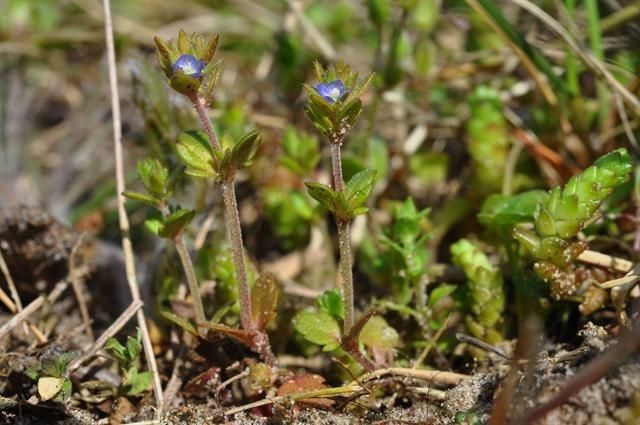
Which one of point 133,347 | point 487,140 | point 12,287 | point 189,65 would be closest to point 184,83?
point 189,65

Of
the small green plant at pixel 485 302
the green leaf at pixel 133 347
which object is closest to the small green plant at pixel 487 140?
the small green plant at pixel 485 302

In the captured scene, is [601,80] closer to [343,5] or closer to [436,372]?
[436,372]

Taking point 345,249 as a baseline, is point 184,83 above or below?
above

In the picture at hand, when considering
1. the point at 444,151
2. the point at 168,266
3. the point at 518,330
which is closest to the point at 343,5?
the point at 444,151

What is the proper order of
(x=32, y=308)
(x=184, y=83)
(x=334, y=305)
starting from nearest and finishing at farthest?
(x=184, y=83) → (x=334, y=305) → (x=32, y=308)

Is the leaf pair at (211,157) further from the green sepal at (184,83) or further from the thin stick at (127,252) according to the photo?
the thin stick at (127,252)

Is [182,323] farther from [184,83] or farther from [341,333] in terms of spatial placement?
[184,83]

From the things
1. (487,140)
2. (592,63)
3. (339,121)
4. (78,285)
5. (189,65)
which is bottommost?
(78,285)
